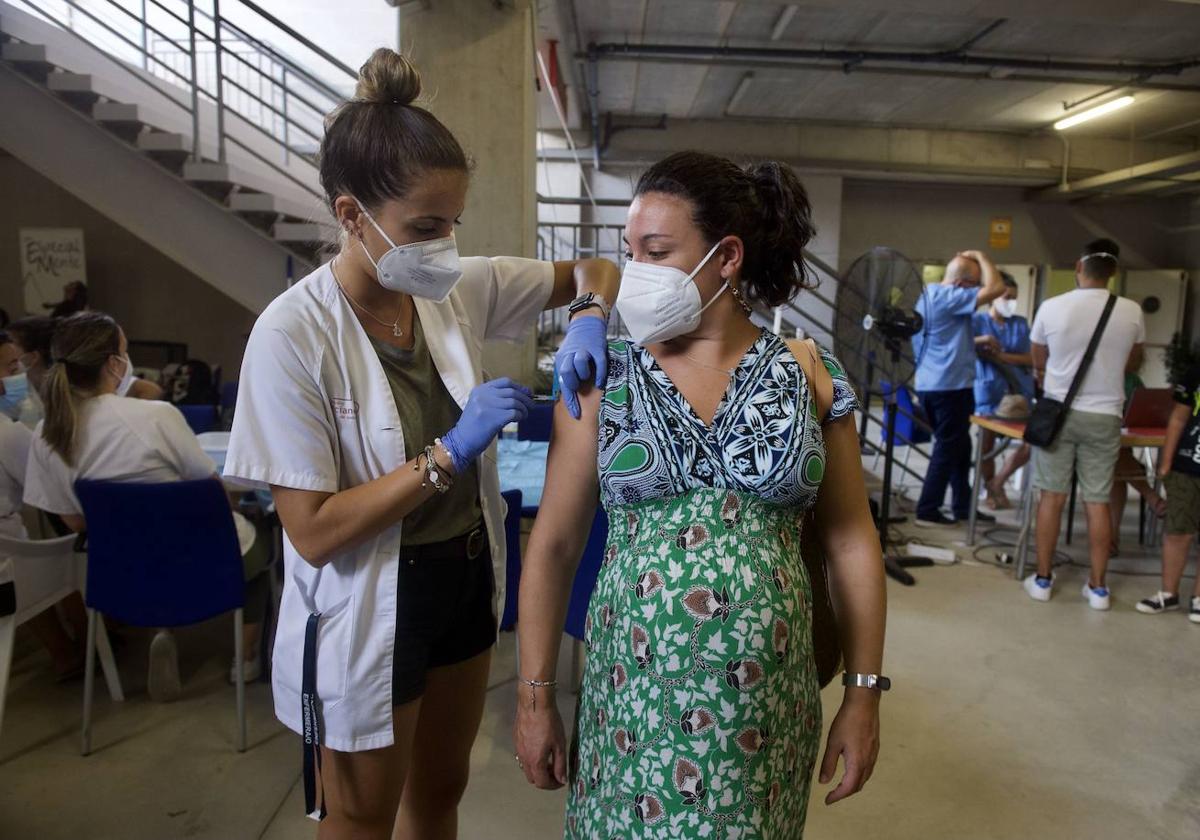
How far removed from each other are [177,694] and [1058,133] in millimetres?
10233

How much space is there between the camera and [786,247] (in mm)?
1197

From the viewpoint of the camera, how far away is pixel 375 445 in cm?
110

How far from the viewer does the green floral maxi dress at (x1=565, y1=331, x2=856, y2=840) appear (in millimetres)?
972

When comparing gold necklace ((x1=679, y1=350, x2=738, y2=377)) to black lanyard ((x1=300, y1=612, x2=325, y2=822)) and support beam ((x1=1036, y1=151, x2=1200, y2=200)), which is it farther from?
support beam ((x1=1036, y1=151, x2=1200, y2=200))

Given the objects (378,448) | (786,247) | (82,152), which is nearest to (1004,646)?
(786,247)

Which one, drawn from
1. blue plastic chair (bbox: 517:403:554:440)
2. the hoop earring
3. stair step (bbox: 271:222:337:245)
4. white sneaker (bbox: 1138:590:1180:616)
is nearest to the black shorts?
the hoop earring

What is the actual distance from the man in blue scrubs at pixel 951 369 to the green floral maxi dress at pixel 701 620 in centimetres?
372

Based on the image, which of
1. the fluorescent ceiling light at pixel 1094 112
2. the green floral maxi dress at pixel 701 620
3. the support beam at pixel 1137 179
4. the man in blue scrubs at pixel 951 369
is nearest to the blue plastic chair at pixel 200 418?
the green floral maxi dress at pixel 701 620

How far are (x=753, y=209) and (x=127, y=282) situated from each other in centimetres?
763

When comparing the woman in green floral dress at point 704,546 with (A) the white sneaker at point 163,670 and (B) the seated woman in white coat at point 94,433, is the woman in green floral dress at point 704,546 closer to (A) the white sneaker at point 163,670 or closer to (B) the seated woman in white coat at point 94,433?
(B) the seated woman in white coat at point 94,433

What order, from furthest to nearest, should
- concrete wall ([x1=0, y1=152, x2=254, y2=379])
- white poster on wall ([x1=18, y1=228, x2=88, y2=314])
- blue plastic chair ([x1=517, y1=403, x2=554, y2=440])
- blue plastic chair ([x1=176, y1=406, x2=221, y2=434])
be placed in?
concrete wall ([x1=0, y1=152, x2=254, y2=379]) < white poster on wall ([x1=18, y1=228, x2=88, y2=314]) < blue plastic chair ([x1=176, y1=406, x2=221, y2=434]) < blue plastic chair ([x1=517, y1=403, x2=554, y2=440])

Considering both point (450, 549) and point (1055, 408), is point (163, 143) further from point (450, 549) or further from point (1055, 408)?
point (1055, 408)

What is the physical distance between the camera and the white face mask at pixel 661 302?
3.71 ft

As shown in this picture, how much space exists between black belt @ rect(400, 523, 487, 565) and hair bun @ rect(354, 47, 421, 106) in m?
0.65
